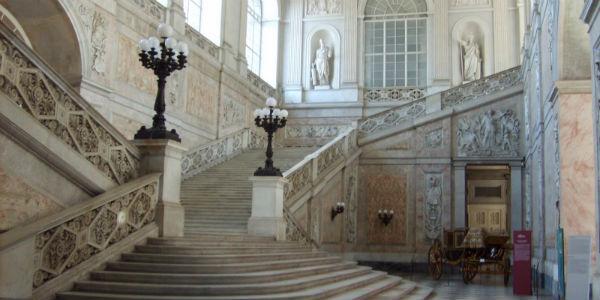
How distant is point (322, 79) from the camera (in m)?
27.8

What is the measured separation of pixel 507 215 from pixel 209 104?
14577mm

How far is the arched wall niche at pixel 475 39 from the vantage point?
85.7 ft

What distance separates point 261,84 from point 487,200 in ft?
37.1

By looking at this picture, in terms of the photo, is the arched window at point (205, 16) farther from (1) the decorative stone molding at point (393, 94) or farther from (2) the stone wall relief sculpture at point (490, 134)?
(2) the stone wall relief sculpture at point (490, 134)

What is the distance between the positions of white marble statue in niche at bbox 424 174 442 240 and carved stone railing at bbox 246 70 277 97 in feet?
25.5

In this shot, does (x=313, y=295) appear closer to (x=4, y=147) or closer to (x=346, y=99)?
(x=4, y=147)

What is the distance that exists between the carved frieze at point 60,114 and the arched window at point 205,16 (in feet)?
41.2

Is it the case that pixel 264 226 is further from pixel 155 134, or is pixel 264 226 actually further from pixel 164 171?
pixel 155 134

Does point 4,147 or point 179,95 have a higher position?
point 179,95

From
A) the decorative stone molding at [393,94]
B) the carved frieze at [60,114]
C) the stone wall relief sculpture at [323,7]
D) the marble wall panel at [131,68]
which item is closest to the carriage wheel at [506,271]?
the marble wall panel at [131,68]

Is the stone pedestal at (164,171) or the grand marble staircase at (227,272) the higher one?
the stone pedestal at (164,171)

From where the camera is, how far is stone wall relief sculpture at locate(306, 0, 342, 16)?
28.2 meters

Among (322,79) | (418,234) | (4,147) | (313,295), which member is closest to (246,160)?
(418,234)

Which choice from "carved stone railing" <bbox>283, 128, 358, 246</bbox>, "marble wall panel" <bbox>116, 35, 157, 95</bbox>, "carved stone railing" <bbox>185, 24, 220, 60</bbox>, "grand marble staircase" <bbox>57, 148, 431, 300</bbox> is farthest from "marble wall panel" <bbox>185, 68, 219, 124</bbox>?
"grand marble staircase" <bbox>57, 148, 431, 300</bbox>
